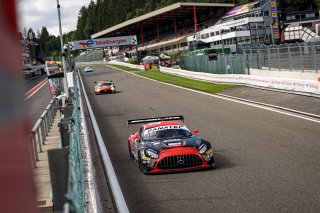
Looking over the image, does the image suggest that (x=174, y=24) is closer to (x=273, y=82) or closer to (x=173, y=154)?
(x=273, y=82)

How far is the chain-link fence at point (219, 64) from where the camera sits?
1616 inches

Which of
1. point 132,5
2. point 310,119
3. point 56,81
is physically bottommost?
point 310,119

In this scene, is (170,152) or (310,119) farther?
(310,119)

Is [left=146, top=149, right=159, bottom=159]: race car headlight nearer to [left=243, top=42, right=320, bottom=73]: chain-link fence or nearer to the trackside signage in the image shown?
[left=243, top=42, right=320, bottom=73]: chain-link fence

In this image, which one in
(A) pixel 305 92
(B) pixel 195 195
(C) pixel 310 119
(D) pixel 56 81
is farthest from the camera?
(D) pixel 56 81

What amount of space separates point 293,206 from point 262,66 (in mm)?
29107

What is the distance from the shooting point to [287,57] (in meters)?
32.9

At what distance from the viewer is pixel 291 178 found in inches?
427

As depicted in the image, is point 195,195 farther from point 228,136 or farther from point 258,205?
point 228,136

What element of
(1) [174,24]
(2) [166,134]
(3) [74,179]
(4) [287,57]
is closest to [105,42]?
(1) [174,24]

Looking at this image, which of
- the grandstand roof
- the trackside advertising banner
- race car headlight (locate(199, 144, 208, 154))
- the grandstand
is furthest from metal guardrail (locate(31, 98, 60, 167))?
the grandstand roof

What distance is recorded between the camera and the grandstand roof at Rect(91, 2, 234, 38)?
326 ft

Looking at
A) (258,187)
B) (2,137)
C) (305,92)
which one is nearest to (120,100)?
(305,92)

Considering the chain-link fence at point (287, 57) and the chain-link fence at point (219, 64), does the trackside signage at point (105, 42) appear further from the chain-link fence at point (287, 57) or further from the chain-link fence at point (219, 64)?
the chain-link fence at point (287, 57)
